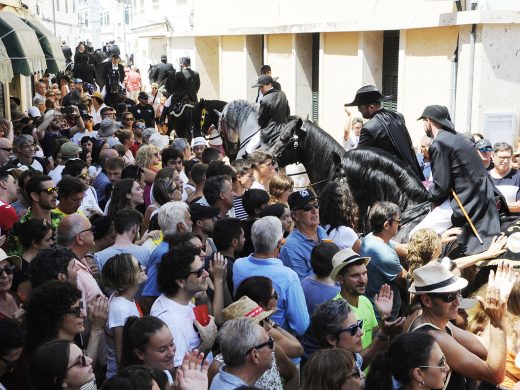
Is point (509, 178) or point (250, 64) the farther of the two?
point (250, 64)

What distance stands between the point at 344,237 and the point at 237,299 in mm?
2218

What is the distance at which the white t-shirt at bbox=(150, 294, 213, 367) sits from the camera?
516 cm

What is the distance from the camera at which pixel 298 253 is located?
269 inches

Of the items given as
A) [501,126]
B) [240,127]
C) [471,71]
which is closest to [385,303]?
[240,127]

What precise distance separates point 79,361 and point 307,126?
694cm

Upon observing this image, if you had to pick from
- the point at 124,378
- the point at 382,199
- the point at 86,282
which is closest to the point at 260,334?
the point at 124,378

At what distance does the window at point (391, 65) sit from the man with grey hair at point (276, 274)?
12172mm

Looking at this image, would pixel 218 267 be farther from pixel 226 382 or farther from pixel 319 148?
pixel 319 148

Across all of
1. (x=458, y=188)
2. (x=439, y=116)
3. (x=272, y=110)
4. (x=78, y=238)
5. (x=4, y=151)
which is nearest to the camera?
(x=78, y=238)

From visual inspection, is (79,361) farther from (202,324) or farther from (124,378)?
(202,324)

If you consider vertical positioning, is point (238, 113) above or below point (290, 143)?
above

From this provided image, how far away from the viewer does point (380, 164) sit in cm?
823

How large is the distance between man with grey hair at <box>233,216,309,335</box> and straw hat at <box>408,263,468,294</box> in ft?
2.80

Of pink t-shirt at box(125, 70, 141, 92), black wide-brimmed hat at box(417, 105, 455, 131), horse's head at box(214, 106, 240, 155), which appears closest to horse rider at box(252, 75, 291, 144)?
horse's head at box(214, 106, 240, 155)
